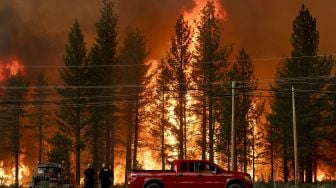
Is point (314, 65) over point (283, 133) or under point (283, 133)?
over

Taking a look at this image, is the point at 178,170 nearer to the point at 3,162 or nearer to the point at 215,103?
the point at 215,103

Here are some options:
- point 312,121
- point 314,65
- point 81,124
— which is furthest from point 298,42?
point 81,124

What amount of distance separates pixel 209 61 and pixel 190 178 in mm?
35219

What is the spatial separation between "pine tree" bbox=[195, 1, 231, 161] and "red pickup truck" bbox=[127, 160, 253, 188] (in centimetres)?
3280

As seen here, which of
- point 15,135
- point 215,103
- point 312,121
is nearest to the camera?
point 312,121

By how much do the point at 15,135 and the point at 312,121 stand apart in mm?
39350

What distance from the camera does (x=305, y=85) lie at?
6131 centimetres

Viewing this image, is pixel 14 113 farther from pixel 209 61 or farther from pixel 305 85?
pixel 305 85

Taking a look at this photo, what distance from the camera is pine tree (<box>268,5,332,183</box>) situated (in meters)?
60.0

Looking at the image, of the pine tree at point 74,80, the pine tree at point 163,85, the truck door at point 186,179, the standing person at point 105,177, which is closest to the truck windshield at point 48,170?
the standing person at point 105,177

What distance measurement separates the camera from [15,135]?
257ft

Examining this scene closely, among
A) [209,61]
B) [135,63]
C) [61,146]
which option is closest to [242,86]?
[209,61]

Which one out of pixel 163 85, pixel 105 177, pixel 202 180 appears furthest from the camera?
pixel 163 85

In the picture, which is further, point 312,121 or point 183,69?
point 183,69
